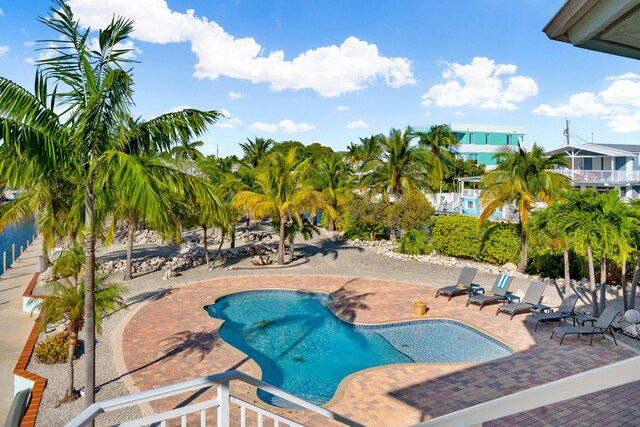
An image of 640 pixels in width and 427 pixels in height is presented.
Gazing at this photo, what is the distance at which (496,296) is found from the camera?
16062 millimetres

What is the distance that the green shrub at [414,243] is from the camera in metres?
26.0

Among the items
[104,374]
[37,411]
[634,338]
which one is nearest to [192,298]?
[104,374]

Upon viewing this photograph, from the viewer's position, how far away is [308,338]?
14.0m

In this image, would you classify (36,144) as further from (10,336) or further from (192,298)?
(192,298)

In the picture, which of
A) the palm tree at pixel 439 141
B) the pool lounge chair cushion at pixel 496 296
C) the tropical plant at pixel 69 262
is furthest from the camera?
the palm tree at pixel 439 141

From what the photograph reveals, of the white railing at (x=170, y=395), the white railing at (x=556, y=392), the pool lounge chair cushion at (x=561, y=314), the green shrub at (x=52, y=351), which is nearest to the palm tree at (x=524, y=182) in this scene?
the pool lounge chair cushion at (x=561, y=314)

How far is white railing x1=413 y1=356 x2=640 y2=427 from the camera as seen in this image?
4.08ft

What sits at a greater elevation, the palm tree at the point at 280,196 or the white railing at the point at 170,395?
the palm tree at the point at 280,196

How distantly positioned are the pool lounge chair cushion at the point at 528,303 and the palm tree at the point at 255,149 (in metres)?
40.6

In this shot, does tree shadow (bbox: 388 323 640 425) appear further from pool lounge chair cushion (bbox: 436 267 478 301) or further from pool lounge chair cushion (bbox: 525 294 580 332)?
pool lounge chair cushion (bbox: 436 267 478 301)

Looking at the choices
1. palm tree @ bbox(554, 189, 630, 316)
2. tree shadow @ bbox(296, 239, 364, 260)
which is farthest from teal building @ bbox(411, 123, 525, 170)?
palm tree @ bbox(554, 189, 630, 316)

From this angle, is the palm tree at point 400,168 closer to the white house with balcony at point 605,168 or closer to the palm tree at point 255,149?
the white house with balcony at point 605,168

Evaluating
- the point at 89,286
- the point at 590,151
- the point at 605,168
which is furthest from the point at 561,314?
the point at 605,168

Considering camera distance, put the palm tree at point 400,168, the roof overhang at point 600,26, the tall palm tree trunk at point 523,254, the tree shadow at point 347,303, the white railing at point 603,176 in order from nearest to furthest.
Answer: the roof overhang at point 600,26 < the tree shadow at point 347,303 < the tall palm tree trunk at point 523,254 < the palm tree at point 400,168 < the white railing at point 603,176
